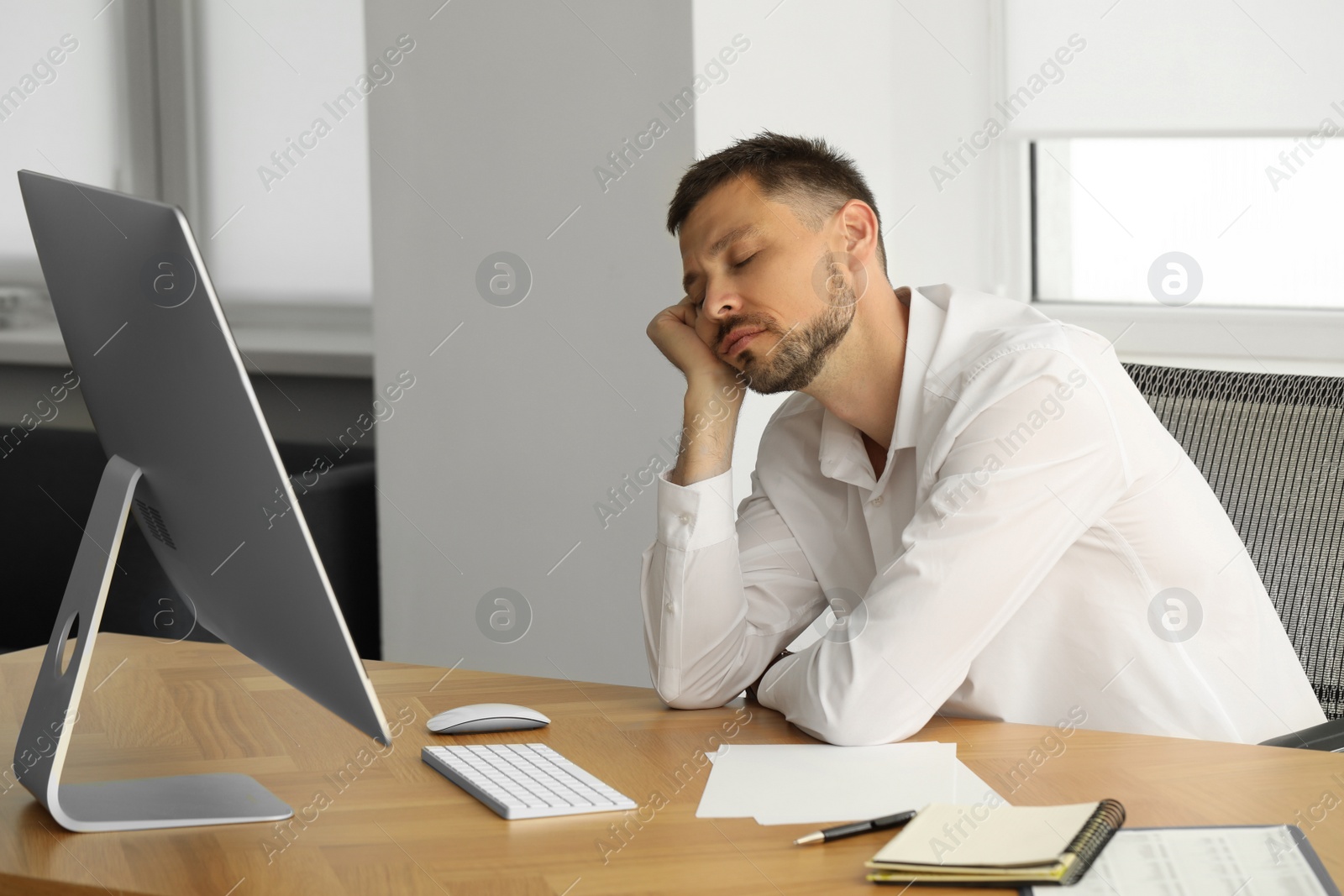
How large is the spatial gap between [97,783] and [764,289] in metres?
0.93

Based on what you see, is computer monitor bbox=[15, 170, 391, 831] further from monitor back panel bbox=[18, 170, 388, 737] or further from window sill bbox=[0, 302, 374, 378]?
window sill bbox=[0, 302, 374, 378]

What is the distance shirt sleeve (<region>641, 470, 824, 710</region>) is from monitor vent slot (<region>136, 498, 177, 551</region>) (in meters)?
0.57

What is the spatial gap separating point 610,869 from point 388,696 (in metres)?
0.61

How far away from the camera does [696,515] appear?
1592 mm

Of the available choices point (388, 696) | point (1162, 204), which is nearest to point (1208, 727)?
point (388, 696)

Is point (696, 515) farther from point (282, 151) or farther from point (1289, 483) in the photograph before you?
point (282, 151)

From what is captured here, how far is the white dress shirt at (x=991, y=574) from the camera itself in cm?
135

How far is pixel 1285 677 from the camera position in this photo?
155 centimetres

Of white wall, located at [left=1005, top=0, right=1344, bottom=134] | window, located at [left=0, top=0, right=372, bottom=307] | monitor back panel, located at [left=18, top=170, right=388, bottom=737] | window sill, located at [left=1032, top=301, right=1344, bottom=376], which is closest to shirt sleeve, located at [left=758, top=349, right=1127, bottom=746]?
monitor back panel, located at [left=18, top=170, right=388, bottom=737]

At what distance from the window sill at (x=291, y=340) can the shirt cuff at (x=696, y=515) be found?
1944 millimetres

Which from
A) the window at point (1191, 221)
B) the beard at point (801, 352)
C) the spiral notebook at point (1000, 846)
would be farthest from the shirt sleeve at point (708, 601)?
the window at point (1191, 221)

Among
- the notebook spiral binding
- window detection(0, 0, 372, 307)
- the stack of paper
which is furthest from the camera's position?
window detection(0, 0, 372, 307)

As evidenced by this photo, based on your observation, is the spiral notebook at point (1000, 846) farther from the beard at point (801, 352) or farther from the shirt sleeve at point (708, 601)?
the beard at point (801, 352)

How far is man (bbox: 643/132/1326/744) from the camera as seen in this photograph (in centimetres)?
136
